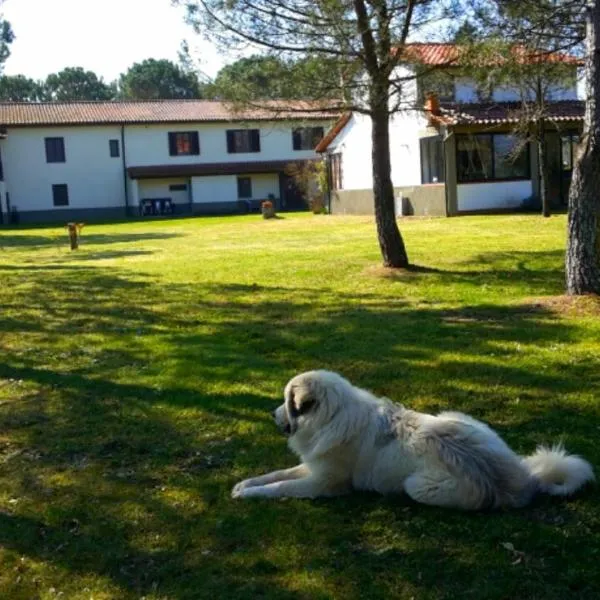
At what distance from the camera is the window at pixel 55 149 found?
5209 cm

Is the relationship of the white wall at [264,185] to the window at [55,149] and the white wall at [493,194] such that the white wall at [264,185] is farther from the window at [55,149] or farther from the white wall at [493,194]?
the white wall at [493,194]

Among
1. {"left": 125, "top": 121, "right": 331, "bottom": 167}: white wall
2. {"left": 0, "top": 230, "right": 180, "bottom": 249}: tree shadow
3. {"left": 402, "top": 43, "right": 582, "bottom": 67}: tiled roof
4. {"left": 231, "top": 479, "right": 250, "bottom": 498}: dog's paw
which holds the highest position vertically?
{"left": 125, "top": 121, "right": 331, "bottom": 167}: white wall

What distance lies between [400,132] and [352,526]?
100 ft

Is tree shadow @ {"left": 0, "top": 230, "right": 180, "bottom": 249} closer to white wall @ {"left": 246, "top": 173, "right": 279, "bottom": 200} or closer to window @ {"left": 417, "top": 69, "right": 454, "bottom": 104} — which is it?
window @ {"left": 417, "top": 69, "right": 454, "bottom": 104}

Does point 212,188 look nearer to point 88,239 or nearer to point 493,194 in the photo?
point 88,239

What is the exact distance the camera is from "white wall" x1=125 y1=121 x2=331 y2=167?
53.0m

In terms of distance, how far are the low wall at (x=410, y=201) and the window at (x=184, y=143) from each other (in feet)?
60.0

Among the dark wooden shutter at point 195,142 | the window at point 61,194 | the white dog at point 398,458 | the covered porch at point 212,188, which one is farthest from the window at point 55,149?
the white dog at point 398,458

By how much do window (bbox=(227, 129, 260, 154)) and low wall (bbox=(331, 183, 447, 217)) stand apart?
17.4 metres

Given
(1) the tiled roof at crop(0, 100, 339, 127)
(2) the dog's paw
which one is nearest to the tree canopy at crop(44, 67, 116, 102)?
(1) the tiled roof at crop(0, 100, 339, 127)

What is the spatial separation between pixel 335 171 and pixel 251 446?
115 feet

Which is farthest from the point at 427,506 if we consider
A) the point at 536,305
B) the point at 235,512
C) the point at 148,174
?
the point at 148,174

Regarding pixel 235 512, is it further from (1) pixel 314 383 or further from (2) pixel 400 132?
(2) pixel 400 132

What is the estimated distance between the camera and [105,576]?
3900 millimetres
